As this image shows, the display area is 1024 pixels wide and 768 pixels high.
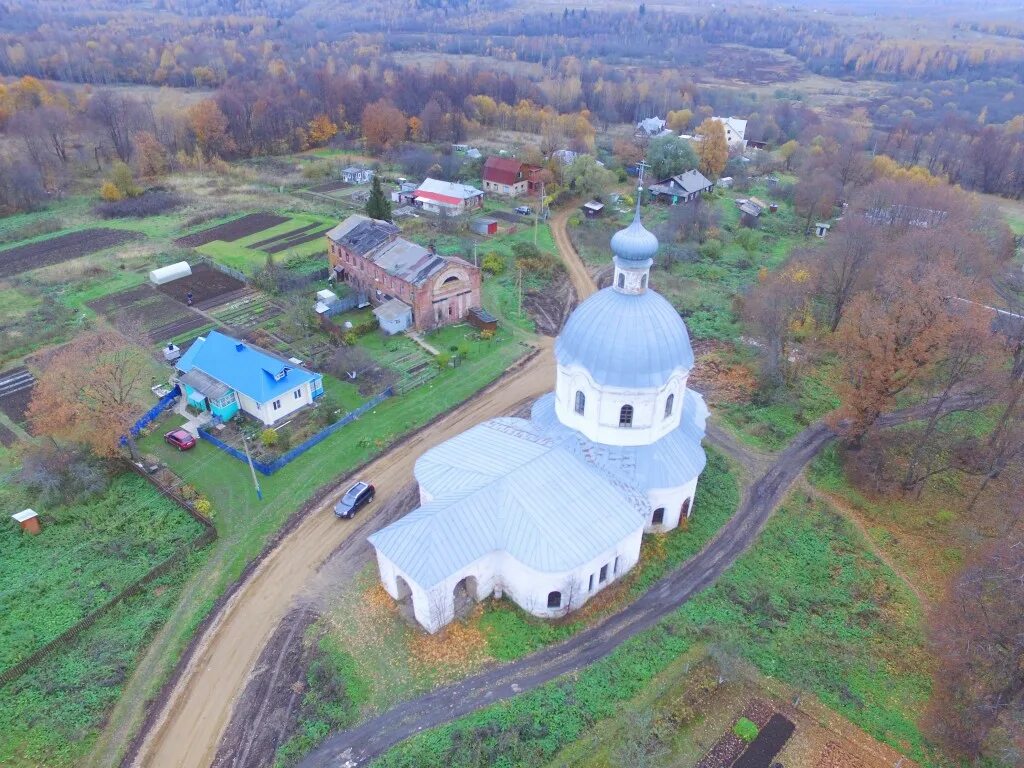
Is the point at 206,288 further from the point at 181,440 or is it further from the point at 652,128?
the point at 652,128

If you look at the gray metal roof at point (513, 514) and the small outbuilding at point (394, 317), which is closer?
the gray metal roof at point (513, 514)

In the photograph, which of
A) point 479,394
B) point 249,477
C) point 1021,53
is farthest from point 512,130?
point 1021,53

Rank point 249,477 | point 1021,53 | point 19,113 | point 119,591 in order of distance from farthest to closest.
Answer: point 1021,53, point 19,113, point 249,477, point 119,591

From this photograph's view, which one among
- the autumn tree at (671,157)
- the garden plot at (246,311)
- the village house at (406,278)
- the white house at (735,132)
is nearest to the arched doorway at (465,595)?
the village house at (406,278)

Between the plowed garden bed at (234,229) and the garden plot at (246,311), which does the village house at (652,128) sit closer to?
the plowed garden bed at (234,229)

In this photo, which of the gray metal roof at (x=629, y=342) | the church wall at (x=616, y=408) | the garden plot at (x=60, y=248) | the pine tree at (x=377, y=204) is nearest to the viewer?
the gray metal roof at (x=629, y=342)

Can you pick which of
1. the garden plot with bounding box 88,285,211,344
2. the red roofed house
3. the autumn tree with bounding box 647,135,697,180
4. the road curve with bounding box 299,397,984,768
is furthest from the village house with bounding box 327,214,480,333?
the autumn tree with bounding box 647,135,697,180

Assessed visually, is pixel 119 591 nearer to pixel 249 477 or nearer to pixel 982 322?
pixel 249 477
